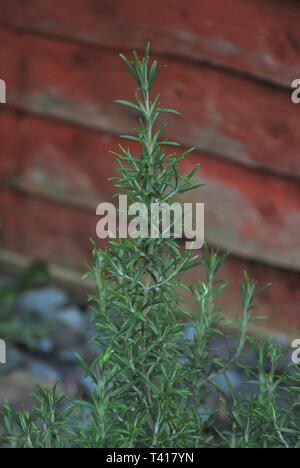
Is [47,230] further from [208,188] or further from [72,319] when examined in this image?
[208,188]

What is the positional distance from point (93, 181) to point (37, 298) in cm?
51

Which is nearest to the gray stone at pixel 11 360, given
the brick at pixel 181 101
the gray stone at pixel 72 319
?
the gray stone at pixel 72 319

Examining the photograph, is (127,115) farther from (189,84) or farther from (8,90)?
(8,90)

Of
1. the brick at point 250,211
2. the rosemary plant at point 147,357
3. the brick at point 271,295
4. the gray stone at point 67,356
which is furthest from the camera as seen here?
the gray stone at point 67,356

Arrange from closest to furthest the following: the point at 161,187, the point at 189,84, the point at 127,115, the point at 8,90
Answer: the point at 161,187
the point at 189,84
the point at 127,115
the point at 8,90

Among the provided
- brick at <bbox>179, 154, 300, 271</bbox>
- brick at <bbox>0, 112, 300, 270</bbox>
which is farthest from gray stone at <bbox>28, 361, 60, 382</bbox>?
brick at <bbox>179, 154, 300, 271</bbox>

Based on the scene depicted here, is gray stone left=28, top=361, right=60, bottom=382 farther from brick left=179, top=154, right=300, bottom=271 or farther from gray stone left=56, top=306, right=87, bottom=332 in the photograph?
brick left=179, top=154, right=300, bottom=271

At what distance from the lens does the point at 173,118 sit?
302 centimetres

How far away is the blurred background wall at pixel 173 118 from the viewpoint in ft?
9.12

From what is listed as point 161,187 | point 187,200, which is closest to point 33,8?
point 187,200

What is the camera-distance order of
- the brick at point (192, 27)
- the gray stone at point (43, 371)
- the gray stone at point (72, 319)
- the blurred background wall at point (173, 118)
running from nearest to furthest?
the brick at point (192, 27) → the blurred background wall at point (173, 118) → the gray stone at point (43, 371) → the gray stone at point (72, 319)

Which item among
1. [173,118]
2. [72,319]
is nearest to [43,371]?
[72,319]

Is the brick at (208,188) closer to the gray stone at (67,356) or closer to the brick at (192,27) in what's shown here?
the brick at (192,27)

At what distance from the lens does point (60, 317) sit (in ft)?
11.3
